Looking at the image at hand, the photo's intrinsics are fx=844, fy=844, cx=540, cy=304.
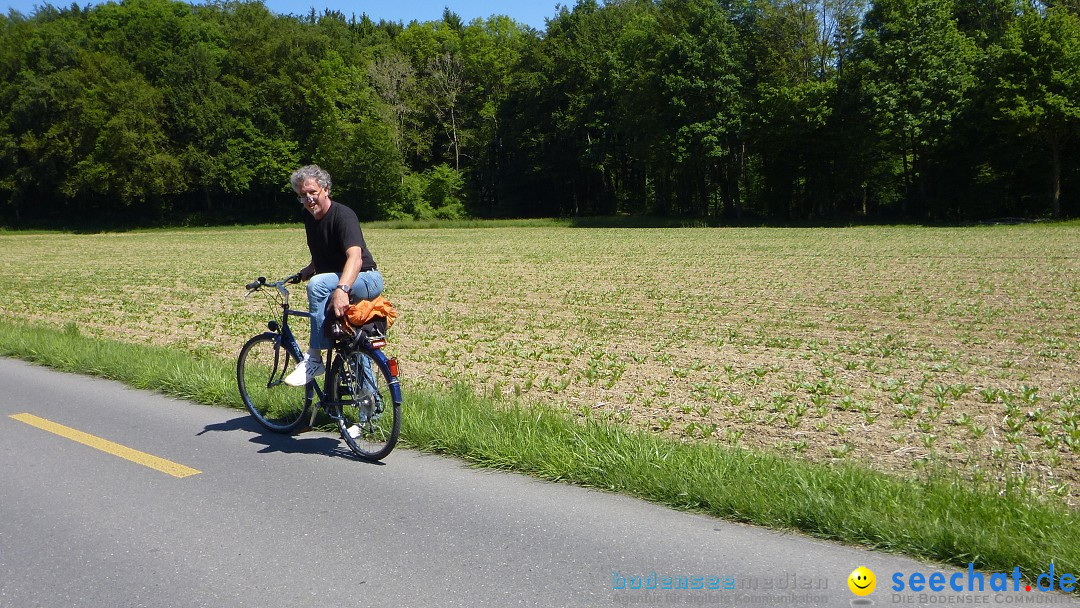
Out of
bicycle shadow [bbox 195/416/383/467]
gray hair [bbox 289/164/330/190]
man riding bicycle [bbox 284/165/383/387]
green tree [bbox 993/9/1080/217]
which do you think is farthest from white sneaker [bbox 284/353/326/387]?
green tree [bbox 993/9/1080/217]

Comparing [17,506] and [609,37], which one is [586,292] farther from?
[609,37]

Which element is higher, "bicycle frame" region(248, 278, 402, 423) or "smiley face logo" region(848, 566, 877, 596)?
"bicycle frame" region(248, 278, 402, 423)

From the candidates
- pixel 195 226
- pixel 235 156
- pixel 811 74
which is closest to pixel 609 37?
pixel 811 74

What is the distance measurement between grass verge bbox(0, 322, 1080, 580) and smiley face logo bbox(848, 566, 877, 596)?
0.35 m

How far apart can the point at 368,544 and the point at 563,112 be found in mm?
68357

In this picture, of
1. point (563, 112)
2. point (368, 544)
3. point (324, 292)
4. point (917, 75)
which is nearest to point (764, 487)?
point (368, 544)

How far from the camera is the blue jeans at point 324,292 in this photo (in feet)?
20.1

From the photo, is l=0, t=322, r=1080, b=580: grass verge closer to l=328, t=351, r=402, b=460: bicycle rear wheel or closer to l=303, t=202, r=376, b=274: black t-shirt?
l=328, t=351, r=402, b=460: bicycle rear wheel

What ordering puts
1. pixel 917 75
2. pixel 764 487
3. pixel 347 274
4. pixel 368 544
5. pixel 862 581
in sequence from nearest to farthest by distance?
pixel 862 581 → pixel 368 544 → pixel 764 487 → pixel 347 274 → pixel 917 75

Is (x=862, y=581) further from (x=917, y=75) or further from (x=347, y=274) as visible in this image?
(x=917, y=75)

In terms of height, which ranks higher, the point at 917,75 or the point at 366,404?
the point at 917,75

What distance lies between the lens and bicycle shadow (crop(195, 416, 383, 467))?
244 inches

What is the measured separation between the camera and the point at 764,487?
4.79m

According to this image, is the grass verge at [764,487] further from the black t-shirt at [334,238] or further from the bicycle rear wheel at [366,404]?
the black t-shirt at [334,238]
